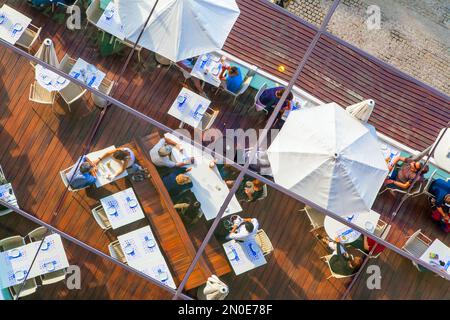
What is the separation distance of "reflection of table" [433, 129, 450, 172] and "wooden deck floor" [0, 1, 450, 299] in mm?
1242

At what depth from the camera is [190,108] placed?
35.1ft

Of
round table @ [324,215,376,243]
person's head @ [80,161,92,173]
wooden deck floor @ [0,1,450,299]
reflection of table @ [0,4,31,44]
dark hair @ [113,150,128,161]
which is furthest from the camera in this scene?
reflection of table @ [0,4,31,44]

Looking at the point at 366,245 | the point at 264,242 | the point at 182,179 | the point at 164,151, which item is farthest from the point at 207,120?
the point at 366,245

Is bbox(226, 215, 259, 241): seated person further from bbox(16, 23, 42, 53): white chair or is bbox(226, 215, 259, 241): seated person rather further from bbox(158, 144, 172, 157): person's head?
bbox(16, 23, 42, 53): white chair

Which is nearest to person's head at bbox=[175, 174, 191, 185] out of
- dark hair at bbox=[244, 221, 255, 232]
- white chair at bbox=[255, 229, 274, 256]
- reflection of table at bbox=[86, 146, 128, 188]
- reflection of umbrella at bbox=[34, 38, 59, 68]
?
reflection of table at bbox=[86, 146, 128, 188]

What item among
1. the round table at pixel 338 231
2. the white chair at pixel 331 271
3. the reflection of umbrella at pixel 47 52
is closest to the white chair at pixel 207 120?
the round table at pixel 338 231

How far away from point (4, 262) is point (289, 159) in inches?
228

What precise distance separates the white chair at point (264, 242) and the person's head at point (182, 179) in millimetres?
1822

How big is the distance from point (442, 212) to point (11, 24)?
10.2 metres

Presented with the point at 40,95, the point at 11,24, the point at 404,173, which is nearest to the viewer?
the point at 404,173

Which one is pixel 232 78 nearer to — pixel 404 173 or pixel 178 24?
pixel 178 24

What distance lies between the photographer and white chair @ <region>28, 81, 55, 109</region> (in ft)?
33.9

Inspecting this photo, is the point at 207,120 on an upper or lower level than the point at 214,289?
upper
